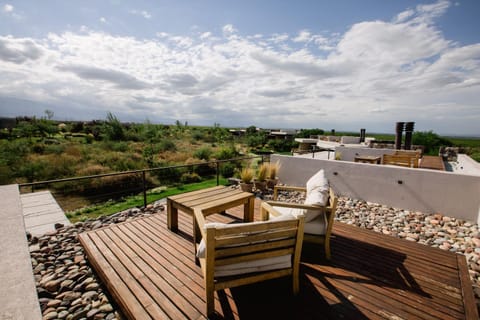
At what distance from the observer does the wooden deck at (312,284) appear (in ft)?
5.19

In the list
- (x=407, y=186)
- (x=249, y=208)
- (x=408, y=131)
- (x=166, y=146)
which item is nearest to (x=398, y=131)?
(x=408, y=131)

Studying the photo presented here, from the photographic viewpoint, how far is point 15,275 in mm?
1035

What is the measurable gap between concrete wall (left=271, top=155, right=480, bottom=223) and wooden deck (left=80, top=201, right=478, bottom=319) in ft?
7.56

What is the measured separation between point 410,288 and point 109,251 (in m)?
3.08

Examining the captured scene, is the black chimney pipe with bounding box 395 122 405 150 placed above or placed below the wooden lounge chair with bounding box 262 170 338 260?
above

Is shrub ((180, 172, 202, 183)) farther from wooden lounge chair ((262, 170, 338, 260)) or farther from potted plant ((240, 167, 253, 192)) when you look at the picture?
wooden lounge chair ((262, 170, 338, 260))

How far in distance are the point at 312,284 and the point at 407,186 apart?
12.9 feet

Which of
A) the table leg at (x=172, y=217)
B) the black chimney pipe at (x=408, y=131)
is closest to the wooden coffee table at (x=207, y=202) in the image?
the table leg at (x=172, y=217)

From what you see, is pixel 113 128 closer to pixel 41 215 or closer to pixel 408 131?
pixel 41 215

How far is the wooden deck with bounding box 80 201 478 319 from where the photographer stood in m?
1.58

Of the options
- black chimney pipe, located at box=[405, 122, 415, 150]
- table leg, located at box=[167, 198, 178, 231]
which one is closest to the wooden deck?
table leg, located at box=[167, 198, 178, 231]

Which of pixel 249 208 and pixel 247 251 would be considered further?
pixel 249 208

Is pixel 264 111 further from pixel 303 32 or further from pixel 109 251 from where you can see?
pixel 109 251

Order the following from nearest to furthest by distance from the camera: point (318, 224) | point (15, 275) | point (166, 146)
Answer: point (15, 275)
point (318, 224)
point (166, 146)
